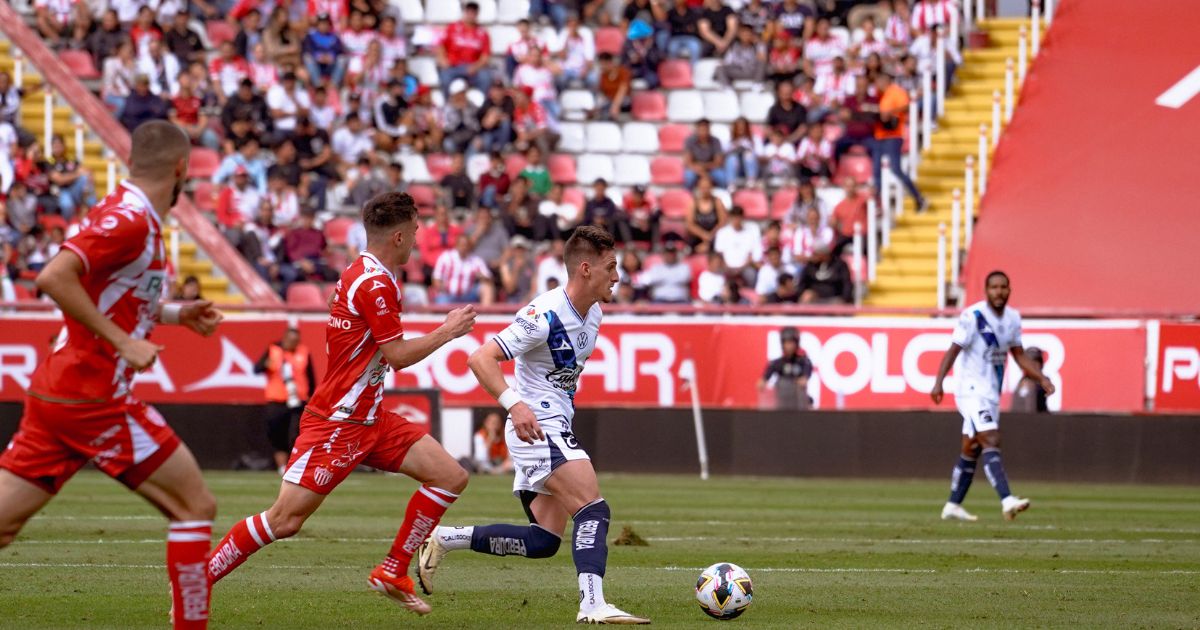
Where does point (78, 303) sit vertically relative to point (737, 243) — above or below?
above

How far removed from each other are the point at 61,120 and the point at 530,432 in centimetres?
2399

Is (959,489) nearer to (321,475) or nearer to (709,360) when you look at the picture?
(709,360)

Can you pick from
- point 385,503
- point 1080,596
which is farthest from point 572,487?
point 385,503

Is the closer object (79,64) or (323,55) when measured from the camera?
(323,55)

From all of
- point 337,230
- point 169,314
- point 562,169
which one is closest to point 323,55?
point 337,230

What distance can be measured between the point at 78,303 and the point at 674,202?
22.8m

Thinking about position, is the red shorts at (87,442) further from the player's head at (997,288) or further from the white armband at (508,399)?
the player's head at (997,288)

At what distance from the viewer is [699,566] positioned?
1221 centimetres

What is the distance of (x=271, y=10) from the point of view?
106ft

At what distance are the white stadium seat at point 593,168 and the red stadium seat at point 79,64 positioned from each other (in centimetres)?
898

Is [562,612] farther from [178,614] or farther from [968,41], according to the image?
[968,41]

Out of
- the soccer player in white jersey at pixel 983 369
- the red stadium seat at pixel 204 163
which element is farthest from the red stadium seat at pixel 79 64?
the soccer player in white jersey at pixel 983 369

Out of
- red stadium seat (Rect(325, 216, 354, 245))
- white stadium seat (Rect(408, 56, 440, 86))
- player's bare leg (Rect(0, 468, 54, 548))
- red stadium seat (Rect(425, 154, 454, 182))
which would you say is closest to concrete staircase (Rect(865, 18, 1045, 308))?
red stadium seat (Rect(425, 154, 454, 182))

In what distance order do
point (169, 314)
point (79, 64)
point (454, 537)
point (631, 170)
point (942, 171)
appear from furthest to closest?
point (79, 64), point (631, 170), point (942, 171), point (454, 537), point (169, 314)
